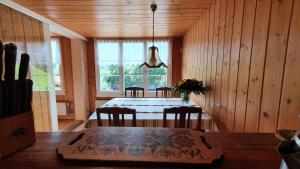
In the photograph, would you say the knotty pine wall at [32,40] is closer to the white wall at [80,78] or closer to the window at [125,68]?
the white wall at [80,78]

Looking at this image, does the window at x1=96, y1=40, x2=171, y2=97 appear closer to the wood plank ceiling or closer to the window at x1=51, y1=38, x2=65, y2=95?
the window at x1=51, y1=38, x2=65, y2=95

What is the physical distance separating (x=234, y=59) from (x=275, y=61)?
1.62 ft

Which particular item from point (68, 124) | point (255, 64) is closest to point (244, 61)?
point (255, 64)

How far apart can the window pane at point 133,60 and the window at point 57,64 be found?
159 centimetres

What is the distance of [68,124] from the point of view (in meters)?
3.87

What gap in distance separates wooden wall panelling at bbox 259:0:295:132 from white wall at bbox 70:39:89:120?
377cm

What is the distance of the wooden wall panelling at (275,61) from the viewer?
0.88 m

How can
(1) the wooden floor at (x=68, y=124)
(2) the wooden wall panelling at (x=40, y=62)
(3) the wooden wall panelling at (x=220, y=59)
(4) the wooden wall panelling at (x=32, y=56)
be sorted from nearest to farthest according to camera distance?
1. (3) the wooden wall panelling at (x=220, y=59)
2. (4) the wooden wall panelling at (x=32, y=56)
3. (2) the wooden wall panelling at (x=40, y=62)
4. (1) the wooden floor at (x=68, y=124)

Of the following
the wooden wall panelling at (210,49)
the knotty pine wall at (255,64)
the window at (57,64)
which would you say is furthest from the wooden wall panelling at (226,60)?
the window at (57,64)

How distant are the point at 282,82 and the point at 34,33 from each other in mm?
2831

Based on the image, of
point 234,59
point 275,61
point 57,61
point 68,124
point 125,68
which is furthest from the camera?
point 125,68

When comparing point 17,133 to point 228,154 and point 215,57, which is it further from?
point 215,57

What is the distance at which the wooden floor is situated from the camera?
3.59m

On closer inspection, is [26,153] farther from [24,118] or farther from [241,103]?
[241,103]
